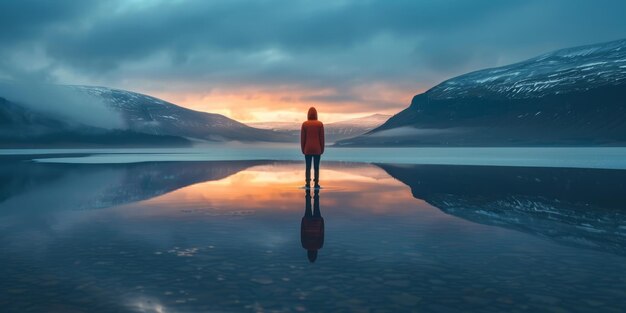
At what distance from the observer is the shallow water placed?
6746 millimetres

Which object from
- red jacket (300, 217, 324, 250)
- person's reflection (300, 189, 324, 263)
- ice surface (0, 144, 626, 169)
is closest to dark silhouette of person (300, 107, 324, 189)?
person's reflection (300, 189, 324, 263)

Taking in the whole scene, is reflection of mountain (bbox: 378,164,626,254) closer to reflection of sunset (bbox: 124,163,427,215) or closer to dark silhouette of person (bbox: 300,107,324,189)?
reflection of sunset (bbox: 124,163,427,215)

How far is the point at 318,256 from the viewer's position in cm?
928

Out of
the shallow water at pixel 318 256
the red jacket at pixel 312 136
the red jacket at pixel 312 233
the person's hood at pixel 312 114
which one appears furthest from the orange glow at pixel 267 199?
the person's hood at pixel 312 114

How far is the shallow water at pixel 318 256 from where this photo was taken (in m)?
6.75

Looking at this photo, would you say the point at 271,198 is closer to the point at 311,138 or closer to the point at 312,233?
the point at 311,138

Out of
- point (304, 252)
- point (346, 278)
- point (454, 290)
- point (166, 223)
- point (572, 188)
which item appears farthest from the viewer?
point (572, 188)

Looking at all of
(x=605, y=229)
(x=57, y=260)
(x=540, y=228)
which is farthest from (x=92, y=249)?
(x=605, y=229)

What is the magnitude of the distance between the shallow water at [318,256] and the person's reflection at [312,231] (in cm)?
13

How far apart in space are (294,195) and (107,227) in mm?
8768

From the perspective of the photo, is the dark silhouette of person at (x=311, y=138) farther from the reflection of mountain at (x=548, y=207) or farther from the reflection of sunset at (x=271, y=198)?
the reflection of mountain at (x=548, y=207)

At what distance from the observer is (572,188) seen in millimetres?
Answer: 22953

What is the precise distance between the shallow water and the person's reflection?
0.43 ft

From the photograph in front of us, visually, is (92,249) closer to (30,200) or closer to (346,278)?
(346,278)
